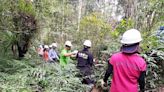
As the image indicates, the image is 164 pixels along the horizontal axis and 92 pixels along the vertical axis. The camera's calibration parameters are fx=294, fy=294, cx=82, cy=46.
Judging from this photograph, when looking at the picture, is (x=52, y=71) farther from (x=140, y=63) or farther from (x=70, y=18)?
(x=70, y=18)

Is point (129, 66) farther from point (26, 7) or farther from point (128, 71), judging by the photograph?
point (26, 7)

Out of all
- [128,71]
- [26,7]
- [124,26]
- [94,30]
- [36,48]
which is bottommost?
[94,30]

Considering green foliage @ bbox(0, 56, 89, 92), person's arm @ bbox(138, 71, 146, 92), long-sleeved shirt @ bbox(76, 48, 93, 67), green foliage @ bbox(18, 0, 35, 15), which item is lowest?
green foliage @ bbox(0, 56, 89, 92)

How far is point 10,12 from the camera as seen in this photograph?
927cm

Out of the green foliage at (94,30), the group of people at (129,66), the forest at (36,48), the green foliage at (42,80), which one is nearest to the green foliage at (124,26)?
the forest at (36,48)

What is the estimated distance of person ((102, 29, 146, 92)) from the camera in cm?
475

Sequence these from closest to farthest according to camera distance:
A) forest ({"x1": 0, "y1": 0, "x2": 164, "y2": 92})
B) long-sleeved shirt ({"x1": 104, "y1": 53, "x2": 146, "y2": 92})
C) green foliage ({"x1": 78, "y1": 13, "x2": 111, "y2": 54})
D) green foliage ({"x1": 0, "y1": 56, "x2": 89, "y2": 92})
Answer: long-sleeved shirt ({"x1": 104, "y1": 53, "x2": 146, "y2": 92}), forest ({"x1": 0, "y1": 0, "x2": 164, "y2": 92}), green foliage ({"x1": 0, "y1": 56, "x2": 89, "y2": 92}), green foliage ({"x1": 78, "y1": 13, "x2": 111, "y2": 54})

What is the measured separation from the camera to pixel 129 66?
477 centimetres

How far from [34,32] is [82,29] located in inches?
364

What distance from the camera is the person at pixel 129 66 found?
15.6 ft

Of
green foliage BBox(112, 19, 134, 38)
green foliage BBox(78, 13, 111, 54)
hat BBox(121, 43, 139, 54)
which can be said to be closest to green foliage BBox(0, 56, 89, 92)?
green foliage BBox(112, 19, 134, 38)

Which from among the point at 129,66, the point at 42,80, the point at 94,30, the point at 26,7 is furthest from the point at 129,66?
the point at 94,30

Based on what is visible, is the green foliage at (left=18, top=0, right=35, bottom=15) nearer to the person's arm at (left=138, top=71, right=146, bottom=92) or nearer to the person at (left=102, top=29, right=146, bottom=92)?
the person at (left=102, top=29, right=146, bottom=92)

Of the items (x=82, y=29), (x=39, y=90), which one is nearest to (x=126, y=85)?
(x=39, y=90)
